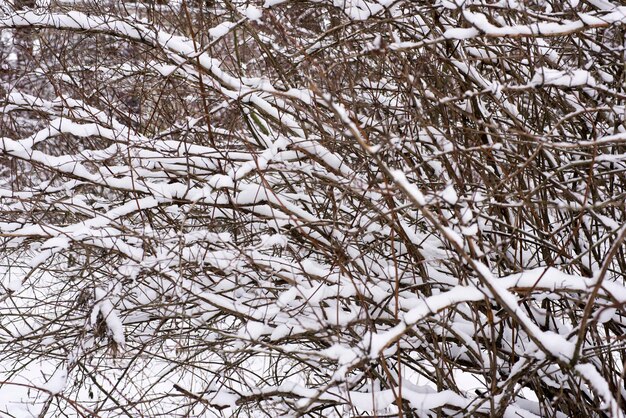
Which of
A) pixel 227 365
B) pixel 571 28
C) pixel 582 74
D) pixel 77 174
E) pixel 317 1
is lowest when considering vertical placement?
pixel 227 365

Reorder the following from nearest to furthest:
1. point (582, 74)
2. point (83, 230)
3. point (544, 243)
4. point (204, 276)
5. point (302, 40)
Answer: point (582, 74) → point (83, 230) → point (544, 243) → point (204, 276) → point (302, 40)

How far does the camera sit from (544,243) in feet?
10.2

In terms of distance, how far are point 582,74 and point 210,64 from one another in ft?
5.39

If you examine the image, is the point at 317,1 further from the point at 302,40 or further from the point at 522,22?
the point at 522,22

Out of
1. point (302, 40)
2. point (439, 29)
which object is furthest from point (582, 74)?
point (302, 40)

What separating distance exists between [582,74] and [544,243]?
896mm

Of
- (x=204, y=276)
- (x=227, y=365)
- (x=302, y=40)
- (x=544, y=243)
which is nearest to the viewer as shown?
→ (x=544, y=243)

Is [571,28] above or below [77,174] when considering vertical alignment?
below

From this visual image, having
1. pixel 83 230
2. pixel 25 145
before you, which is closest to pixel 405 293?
pixel 83 230

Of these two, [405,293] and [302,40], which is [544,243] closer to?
[405,293]

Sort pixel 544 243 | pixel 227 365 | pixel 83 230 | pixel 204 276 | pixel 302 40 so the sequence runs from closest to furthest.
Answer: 1. pixel 83 230
2. pixel 544 243
3. pixel 227 365
4. pixel 204 276
5. pixel 302 40

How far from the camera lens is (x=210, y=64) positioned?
3.21 m

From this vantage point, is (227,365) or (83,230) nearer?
(83,230)

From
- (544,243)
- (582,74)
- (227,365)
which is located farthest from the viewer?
(227,365)
